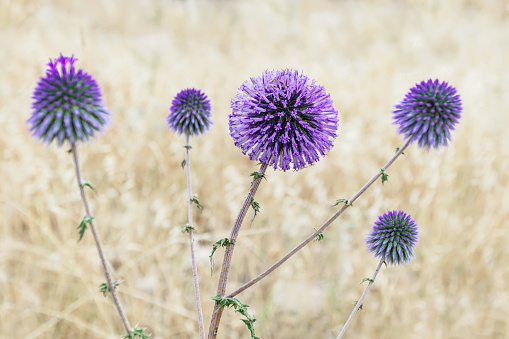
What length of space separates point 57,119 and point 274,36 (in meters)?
11.6

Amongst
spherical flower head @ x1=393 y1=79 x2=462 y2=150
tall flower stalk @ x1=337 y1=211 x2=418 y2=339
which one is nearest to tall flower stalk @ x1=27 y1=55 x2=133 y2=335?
tall flower stalk @ x1=337 y1=211 x2=418 y2=339

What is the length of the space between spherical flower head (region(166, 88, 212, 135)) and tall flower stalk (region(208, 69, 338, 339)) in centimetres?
49

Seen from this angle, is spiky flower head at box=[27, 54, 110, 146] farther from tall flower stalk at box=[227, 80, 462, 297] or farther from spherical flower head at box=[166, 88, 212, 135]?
tall flower stalk at box=[227, 80, 462, 297]

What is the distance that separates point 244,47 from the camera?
11125 millimetres

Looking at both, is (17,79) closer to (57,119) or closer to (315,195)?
(315,195)

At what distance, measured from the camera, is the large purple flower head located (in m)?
1.84

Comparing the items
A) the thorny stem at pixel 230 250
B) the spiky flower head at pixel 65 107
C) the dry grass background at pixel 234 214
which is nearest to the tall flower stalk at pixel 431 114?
the thorny stem at pixel 230 250

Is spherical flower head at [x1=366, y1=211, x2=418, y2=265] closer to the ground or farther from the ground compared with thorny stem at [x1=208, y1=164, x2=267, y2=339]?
farther from the ground

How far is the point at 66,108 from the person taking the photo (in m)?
1.69

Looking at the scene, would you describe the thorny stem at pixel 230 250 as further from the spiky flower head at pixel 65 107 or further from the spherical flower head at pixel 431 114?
the spherical flower head at pixel 431 114

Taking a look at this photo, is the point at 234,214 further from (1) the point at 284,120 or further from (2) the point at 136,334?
(2) the point at 136,334

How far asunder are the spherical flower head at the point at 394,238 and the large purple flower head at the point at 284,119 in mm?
561

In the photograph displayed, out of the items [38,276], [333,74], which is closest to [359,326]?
[38,276]

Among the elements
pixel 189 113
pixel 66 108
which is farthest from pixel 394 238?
pixel 66 108
